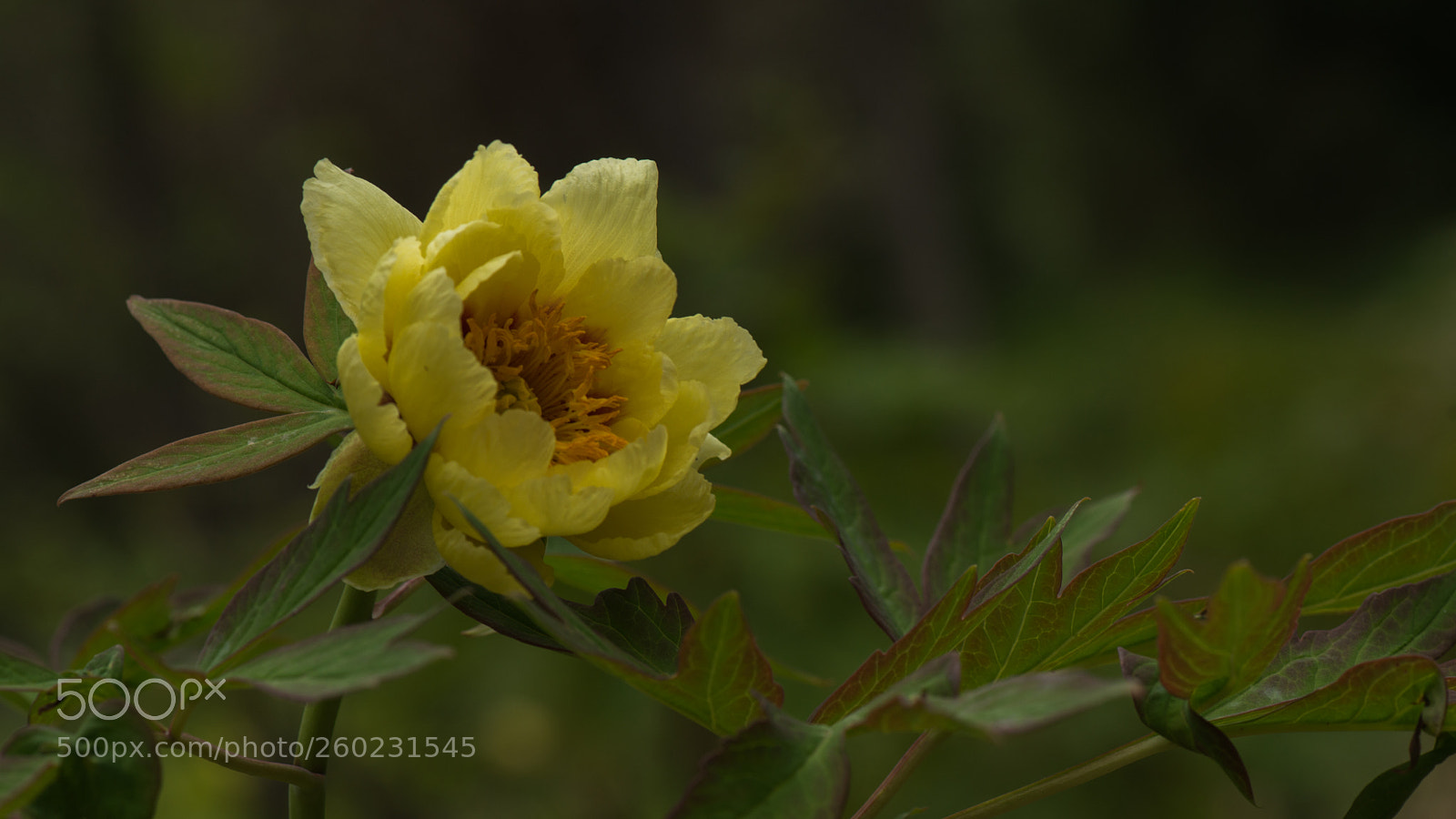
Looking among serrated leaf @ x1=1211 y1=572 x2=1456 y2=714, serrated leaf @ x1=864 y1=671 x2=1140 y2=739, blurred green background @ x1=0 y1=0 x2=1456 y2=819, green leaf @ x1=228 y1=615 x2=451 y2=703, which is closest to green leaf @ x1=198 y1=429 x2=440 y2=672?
green leaf @ x1=228 y1=615 x2=451 y2=703

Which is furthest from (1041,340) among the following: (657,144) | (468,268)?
(468,268)

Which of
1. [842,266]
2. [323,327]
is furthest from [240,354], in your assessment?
[842,266]

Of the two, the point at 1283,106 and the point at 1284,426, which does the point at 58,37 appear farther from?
the point at 1283,106

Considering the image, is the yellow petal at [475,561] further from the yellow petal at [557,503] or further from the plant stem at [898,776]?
the plant stem at [898,776]

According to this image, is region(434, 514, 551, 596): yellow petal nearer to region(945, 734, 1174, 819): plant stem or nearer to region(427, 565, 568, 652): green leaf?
region(427, 565, 568, 652): green leaf

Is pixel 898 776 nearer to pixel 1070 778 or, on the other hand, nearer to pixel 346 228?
pixel 1070 778

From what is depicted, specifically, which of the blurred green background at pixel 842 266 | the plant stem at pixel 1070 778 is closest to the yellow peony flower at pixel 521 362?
the plant stem at pixel 1070 778
